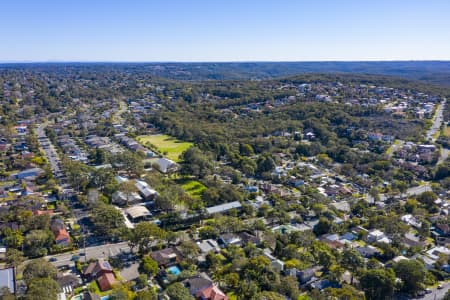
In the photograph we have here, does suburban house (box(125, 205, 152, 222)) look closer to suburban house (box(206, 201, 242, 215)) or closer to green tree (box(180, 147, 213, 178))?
suburban house (box(206, 201, 242, 215))

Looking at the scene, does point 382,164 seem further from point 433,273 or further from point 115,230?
point 115,230

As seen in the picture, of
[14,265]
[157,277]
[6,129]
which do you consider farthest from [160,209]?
[6,129]

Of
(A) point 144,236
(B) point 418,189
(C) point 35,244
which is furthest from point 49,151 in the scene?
(B) point 418,189

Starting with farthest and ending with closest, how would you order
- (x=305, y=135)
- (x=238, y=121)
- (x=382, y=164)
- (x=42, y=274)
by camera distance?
(x=238, y=121), (x=305, y=135), (x=382, y=164), (x=42, y=274)

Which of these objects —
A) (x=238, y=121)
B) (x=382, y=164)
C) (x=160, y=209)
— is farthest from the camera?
(x=238, y=121)

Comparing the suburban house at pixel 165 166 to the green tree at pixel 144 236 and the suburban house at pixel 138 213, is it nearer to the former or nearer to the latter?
the suburban house at pixel 138 213

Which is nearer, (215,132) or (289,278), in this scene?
(289,278)

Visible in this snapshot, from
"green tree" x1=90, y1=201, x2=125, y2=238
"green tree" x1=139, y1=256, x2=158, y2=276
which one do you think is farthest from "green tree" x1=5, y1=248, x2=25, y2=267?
"green tree" x1=139, y1=256, x2=158, y2=276
